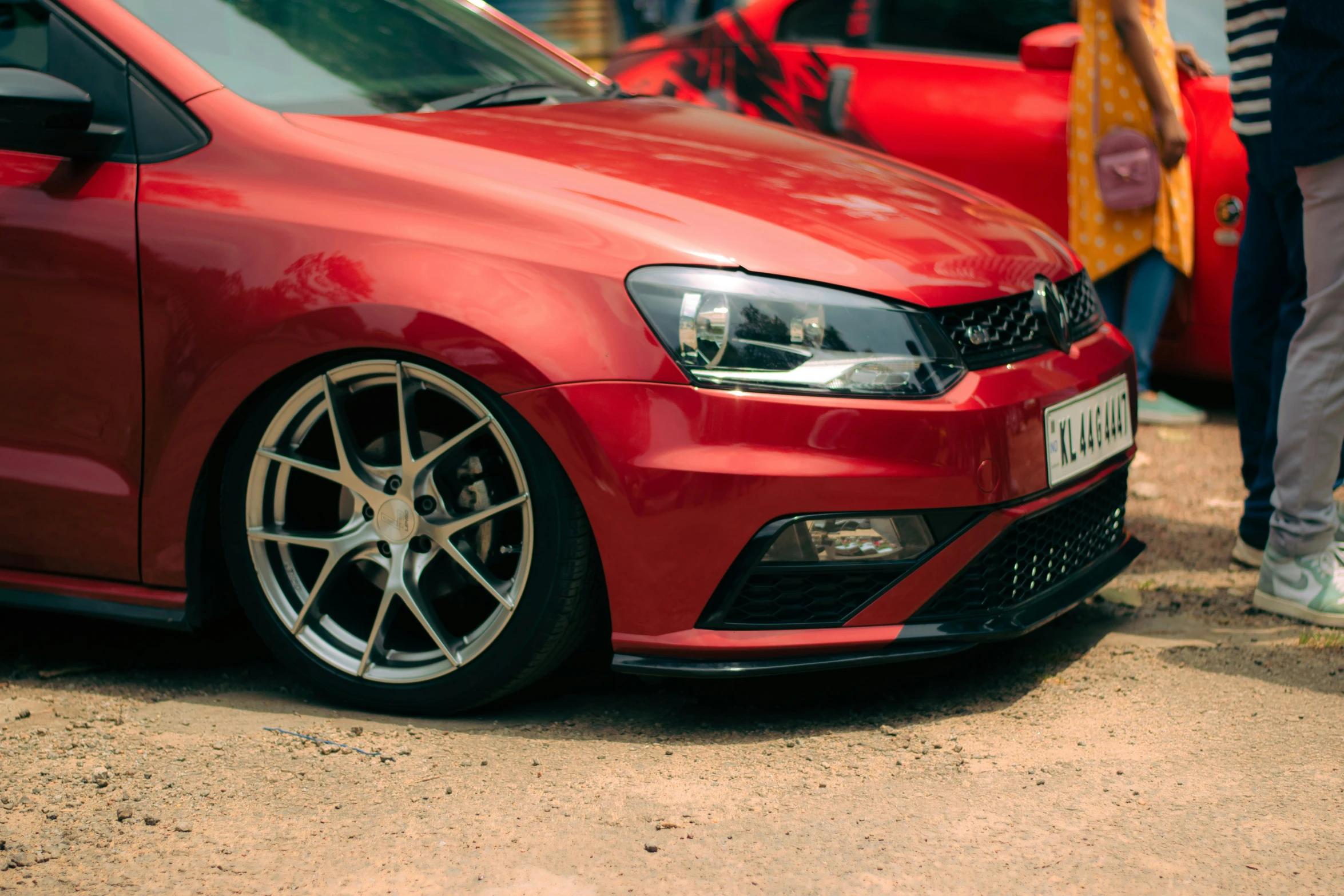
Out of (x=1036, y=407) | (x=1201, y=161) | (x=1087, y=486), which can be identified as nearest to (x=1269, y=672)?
(x=1087, y=486)

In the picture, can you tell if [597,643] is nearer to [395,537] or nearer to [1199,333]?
[395,537]

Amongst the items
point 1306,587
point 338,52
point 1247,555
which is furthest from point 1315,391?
point 338,52

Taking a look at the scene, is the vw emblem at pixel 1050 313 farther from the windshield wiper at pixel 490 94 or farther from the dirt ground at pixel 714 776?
the windshield wiper at pixel 490 94

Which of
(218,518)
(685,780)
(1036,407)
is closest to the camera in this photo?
(685,780)

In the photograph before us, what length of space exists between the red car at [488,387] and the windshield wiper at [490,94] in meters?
0.13

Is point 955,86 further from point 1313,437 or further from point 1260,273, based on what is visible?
point 1313,437

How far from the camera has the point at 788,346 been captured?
2324 millimetres

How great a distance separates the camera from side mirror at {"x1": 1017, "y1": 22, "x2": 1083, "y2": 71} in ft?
15.3

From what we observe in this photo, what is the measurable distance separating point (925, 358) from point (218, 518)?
138 centimetres

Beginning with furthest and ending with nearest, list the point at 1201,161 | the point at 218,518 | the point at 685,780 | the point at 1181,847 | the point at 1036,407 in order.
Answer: the point at 1201,161 < the point at 218,518 < the point at 1036,407 < the point at 685,780 < the point at 1181,847

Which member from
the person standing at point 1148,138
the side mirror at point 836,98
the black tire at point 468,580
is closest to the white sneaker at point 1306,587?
the person standing at point 1148,138

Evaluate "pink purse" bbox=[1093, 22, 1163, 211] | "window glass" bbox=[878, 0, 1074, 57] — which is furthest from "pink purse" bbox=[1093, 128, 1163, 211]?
"window glass" bbox=[878, 0, 1074, 57]

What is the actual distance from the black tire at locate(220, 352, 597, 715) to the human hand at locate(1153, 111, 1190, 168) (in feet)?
9.71

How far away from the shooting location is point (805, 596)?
2418mm
